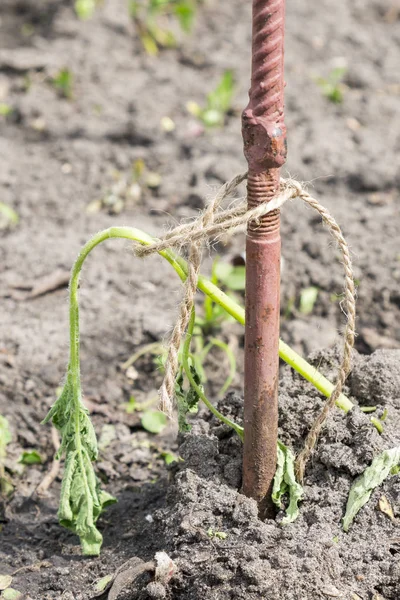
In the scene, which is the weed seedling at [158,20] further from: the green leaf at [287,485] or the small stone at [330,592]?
the small stone at [330,592]

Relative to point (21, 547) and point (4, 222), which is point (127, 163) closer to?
point (4, 222)

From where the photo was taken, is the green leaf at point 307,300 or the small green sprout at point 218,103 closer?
the green leaf at point 307,300

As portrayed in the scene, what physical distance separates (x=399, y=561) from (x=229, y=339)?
4.58 feet

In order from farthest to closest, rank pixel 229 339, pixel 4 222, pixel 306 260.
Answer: pixel 4 222
pixel 306 260
pixel 229 339

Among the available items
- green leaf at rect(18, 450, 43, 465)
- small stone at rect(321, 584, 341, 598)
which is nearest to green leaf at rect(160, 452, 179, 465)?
green leaf at rect(18, 450, 43, 465)

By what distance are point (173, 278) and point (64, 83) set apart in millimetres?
1648

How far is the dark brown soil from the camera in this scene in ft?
5.59

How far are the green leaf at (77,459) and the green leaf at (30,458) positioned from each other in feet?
1.87

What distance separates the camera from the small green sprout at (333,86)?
14.4 feet

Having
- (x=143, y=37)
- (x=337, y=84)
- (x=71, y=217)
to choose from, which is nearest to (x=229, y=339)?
(x=71, y=217)

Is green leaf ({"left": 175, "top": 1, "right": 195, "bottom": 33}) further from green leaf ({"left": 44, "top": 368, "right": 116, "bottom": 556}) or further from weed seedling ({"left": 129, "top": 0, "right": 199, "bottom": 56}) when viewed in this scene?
green leaf ({"left": 44, "top": 368, "right": 116, "bottom": 556})

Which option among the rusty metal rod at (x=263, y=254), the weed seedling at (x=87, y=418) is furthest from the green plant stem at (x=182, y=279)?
the rusty metal rod at (x=263, y=254)

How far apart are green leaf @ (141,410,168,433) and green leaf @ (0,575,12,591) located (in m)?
0.78

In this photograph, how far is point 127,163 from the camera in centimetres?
388
